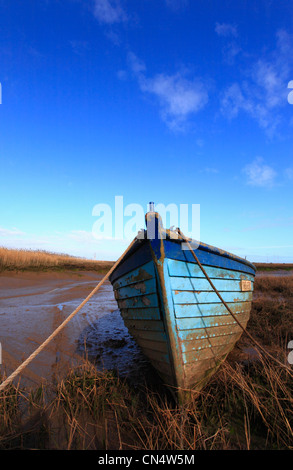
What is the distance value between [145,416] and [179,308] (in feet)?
4.68

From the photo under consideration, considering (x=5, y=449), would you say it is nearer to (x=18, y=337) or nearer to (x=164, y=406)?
(x=164, y=406)

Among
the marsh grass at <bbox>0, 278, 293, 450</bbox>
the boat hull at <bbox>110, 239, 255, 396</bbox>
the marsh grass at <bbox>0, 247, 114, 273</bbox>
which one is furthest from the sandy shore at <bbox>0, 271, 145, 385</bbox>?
the marsh grass at <bbox>0, 247, 114, 273</bbox>

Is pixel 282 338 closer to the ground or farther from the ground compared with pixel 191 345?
closer to the ground

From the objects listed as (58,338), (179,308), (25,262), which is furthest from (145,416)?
(25,262)

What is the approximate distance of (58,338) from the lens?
6.10 metres

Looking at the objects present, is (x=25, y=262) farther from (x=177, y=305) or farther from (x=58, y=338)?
(x=177, y=305)

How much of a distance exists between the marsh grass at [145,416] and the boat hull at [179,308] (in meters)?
0.36

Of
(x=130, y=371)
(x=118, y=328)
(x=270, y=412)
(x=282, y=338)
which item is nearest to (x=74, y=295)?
(x=118, y=328)

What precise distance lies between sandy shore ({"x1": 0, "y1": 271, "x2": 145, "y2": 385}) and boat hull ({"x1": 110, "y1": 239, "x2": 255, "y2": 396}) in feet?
4.38

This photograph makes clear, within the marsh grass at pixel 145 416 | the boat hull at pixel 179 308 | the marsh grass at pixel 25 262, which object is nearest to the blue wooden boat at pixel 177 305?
the boat hull at pixel 179 308

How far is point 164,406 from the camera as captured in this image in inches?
120

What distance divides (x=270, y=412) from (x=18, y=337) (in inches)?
227

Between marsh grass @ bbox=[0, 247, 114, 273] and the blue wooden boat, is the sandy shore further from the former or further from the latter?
marsh grass @ bbox=[0, 247, 114, 273]

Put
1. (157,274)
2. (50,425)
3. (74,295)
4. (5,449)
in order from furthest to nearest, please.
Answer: (74,295) < (157,274) < (50,425) < (5,449)
